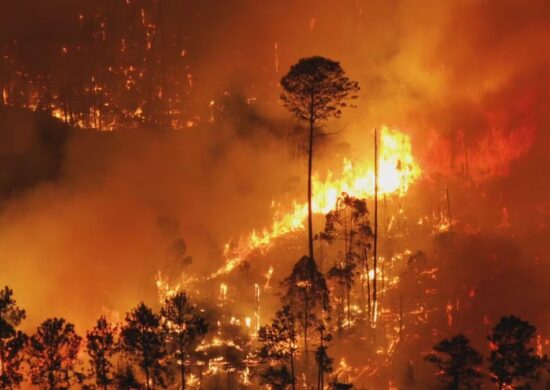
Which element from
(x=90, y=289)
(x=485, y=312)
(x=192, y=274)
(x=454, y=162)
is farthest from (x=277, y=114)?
(x=485, y=312)

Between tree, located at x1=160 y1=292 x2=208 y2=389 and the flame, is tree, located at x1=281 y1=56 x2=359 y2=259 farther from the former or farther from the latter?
the flame

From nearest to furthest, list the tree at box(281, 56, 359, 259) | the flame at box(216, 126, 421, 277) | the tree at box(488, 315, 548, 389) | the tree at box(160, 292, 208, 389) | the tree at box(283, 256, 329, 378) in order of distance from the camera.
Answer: the tree at box(488, 315, 548, 389)
the tree at box(160, 292, 208, 389)
the tree at box(281, 56, 359, 259)
the tree at box(283, 256, 329, 378)
the flame at box(216, 126, 421, 277)

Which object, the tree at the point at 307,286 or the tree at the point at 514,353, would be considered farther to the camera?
the tree at the point at 307,286

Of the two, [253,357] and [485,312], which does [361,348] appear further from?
[485,312]

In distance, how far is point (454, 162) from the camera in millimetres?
70250

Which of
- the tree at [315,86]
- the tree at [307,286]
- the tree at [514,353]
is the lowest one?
the tree at [514,353]

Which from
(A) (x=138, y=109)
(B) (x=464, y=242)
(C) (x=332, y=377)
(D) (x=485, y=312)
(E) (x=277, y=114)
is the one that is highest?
(A) (x=138, y=109)

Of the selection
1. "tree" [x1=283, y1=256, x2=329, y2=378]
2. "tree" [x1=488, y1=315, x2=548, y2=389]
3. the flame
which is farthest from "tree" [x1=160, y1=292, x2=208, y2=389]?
the flame

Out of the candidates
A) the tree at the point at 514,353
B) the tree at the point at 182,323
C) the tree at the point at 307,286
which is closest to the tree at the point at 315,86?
the tree at the point at 307,286

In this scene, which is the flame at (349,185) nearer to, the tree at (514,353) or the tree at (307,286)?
the tree at (307,286)

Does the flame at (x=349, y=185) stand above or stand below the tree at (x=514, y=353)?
above

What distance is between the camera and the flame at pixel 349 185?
187ft

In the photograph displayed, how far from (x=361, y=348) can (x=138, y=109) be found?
83.3 meters

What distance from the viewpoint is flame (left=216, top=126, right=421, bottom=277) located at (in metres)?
56.9
